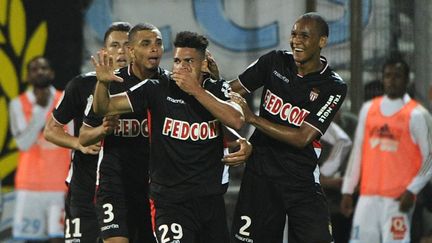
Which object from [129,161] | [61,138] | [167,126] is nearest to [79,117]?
[61,138]

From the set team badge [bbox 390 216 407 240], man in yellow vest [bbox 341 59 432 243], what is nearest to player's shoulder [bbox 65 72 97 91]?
man in yellow vest [bbox 341 59 432 243]

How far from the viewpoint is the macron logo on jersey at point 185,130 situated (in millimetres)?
8008

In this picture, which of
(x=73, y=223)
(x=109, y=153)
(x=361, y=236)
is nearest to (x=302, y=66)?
(x=109, y=153)

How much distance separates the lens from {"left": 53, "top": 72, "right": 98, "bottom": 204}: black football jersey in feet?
29.9

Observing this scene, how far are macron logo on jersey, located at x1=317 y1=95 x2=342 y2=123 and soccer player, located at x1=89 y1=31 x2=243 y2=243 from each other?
2.64 ft

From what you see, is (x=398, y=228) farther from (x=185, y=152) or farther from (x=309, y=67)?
(x=185, y=152)

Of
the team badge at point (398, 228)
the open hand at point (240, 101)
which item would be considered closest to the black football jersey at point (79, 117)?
the open hand at point (240, 101)

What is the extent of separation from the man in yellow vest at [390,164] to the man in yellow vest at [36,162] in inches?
110

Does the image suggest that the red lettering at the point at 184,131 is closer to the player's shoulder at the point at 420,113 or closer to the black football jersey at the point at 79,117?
the black football jersey at the point at 79,117

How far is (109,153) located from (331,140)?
11.8 ft

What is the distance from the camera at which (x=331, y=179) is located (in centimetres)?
1178

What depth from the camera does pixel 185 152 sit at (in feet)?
26.3

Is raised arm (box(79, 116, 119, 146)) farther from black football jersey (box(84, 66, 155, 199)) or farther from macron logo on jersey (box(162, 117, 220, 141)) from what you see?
macron logo on jersey (box(162, 117, 220, 141))

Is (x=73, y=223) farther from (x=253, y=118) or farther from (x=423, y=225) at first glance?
(x=423, y=225)
